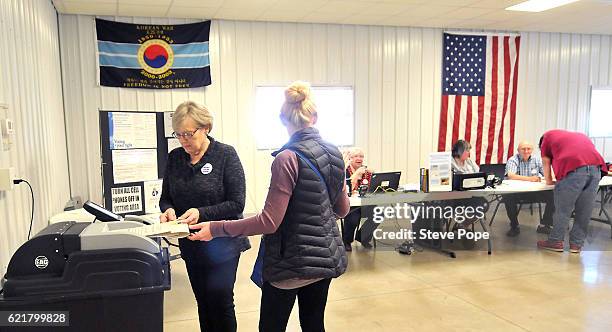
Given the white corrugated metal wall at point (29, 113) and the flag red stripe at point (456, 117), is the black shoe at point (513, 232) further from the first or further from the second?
the white corrugated metal wall at point (29, 113)

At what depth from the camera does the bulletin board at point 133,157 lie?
418 centimetres

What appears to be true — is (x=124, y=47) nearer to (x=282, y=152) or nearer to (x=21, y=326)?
(x=282, y=152)

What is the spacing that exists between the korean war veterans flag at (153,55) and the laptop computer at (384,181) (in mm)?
2660

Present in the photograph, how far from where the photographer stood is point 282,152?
1.76 meters

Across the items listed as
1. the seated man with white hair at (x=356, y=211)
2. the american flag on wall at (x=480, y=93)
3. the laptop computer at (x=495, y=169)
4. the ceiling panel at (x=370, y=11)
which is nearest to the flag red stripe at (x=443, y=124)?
the american flag on wall at (x=480, y=93)

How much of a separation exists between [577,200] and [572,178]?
0.95 feet

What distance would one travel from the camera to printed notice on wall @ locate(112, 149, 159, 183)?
422 cm

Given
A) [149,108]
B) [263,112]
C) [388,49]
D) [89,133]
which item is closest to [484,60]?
[388,49]

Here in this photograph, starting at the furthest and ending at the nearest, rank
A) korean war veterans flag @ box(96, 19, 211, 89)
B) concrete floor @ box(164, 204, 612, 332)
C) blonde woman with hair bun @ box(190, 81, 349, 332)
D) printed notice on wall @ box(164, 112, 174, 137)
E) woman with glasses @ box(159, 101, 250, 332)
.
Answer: korean war veterans flag @ box(96, 19, 211, 89) < printed notice on wall @ box(164, 112, 174, 137) < concrete floor @ box(164, 204, 612, 332) < woman with glasses @ box(159, 101, 250, 332) < blonde woman with hair bun @ box(190, 81, 349, 332)

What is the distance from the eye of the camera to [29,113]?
2.93 metres

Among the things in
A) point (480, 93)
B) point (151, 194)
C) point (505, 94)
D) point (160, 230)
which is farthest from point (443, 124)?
point (160, 230)

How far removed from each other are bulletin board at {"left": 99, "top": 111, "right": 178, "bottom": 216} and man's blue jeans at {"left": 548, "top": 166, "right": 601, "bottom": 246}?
4206 mm

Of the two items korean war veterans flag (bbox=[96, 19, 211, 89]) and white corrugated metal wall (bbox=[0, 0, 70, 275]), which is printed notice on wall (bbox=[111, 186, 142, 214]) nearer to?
white corrugated metal wall (bbox=[0, 0, 70, 275])

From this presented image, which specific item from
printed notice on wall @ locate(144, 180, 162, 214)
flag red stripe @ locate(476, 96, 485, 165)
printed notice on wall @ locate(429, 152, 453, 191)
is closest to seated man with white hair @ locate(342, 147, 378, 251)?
printed notice on wall @ locate(429, 152, 453, 191)
